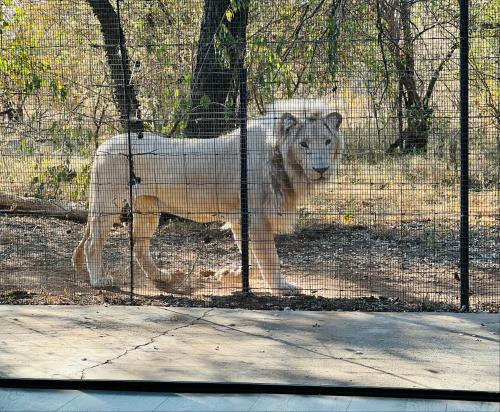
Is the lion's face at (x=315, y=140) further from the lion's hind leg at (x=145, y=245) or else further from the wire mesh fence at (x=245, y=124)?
the lion's hind leg at (x=145, y=245)

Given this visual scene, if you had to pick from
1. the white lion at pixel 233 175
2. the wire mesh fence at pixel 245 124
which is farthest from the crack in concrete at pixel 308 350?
the white lion at pixel 233 175

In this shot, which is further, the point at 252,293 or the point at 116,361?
the point at 252,293

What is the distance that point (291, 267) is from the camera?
29.7 ft

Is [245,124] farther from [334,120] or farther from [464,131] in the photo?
[464,131]

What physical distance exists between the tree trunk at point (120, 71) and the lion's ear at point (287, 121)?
48.9 inches

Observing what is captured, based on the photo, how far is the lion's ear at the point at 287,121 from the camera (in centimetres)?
751

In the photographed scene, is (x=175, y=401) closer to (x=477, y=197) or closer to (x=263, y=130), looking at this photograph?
(x=263, y=130)

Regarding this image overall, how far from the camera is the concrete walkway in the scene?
5180mm

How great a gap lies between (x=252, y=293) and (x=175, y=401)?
2862mm

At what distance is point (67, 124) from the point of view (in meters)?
7.99

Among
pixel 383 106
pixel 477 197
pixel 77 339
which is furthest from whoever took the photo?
pixel 477 197

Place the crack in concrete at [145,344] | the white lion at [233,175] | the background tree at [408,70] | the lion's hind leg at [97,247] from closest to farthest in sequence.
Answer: the crack in concrete at [145,344], the background tree at [408,70], the white lion at [233,175], the lion's hind leg at [97,247]

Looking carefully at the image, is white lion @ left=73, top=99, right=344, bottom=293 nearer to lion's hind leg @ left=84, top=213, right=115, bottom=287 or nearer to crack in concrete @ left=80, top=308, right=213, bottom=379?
lion's hind leg @ left=84, top=213, right=115, bottom=287

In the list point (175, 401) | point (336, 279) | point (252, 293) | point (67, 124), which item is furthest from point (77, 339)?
point (336, 279)
